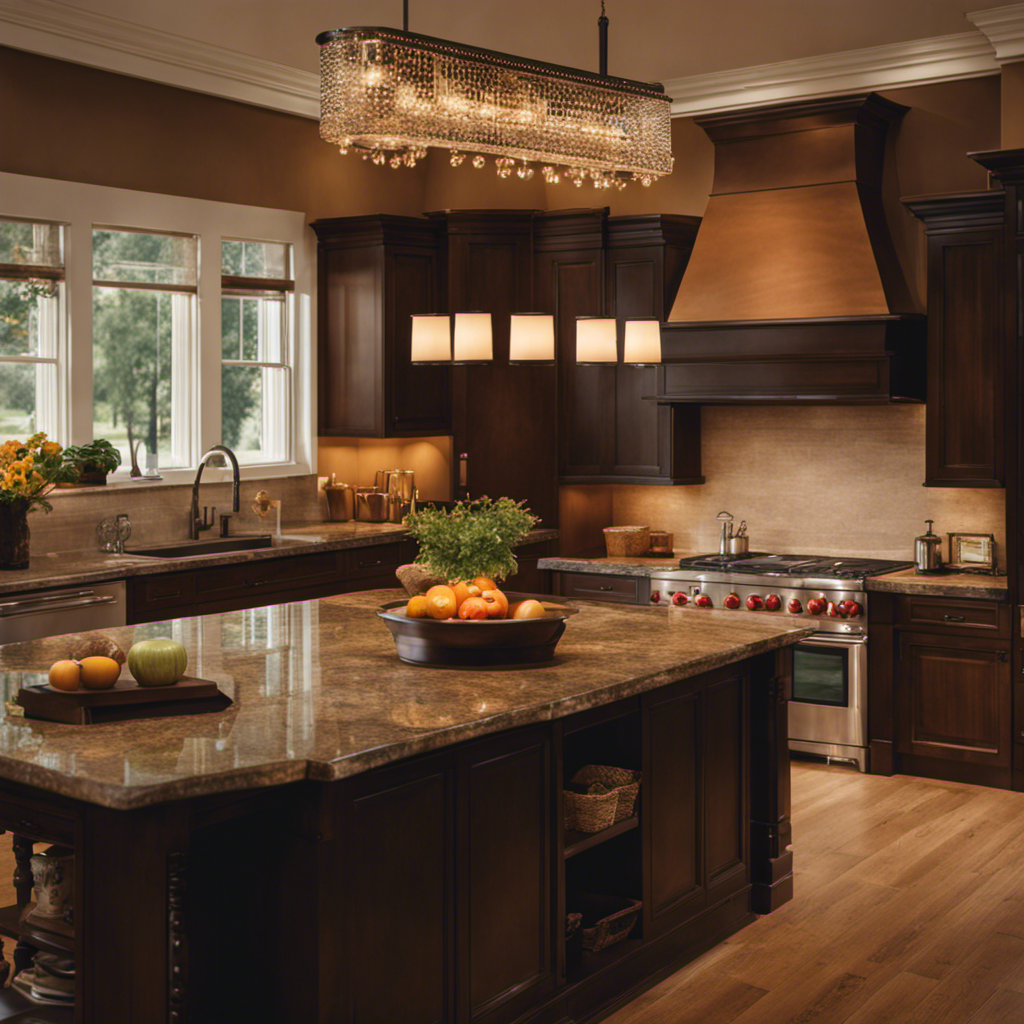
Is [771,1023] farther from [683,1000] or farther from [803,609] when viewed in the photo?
[803,609]

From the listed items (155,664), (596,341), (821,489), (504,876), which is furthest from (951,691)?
(155,664)

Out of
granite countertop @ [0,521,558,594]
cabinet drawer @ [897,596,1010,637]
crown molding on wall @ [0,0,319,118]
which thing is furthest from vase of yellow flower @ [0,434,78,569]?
cabinet drawer @ [897,596,1010,637]

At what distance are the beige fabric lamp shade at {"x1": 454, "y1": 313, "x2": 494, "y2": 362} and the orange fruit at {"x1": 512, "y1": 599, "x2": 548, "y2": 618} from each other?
1349 millimetres

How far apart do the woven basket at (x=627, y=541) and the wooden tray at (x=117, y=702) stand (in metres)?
4.48

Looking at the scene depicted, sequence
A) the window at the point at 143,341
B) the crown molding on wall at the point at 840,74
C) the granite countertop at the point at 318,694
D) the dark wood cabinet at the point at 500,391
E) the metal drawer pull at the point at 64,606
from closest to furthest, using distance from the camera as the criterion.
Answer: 1. the granite countertop at the point at 318,694
2. the metal drawer pull at the point at 64,606
3. the crown molding on wall at the point at 840,74
4. the window at the point at 143,341
5. the dark wood cabinet at the point at 500,391

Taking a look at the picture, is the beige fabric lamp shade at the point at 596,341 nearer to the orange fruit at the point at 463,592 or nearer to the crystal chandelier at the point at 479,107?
the crystal chandelier at the point at 479,107

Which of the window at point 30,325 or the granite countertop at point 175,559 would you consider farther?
the window at point 30,325

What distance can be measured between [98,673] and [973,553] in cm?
485

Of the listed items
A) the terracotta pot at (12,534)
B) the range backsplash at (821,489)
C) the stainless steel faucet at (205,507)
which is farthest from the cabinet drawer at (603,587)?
the terracotta pot at (12,534)

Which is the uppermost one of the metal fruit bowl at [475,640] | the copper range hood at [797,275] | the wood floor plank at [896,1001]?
the copper range hood at [797,275]

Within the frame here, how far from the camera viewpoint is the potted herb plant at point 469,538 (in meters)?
3.85

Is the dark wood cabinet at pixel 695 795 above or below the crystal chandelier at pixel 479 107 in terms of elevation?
below

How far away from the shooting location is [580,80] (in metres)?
3.94

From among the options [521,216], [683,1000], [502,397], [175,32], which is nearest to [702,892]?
[683,1000]
